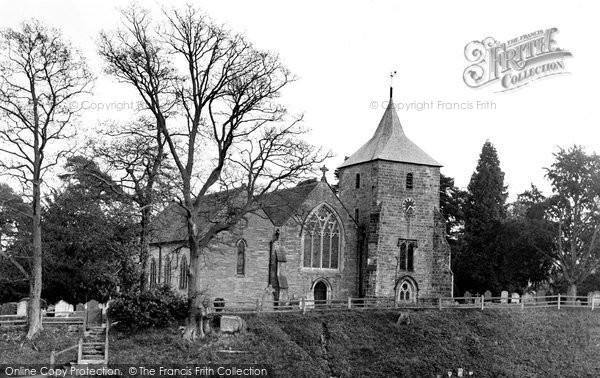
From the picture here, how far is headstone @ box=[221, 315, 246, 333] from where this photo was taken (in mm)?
33178

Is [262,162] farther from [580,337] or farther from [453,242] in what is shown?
[453,242]

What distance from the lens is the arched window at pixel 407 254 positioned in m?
47.5

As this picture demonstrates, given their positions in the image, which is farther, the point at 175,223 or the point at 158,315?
the point at 175,223

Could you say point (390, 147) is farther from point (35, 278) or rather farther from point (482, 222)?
point (35, 278)

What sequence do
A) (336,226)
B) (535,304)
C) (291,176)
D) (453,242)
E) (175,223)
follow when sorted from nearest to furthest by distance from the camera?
(291,176)
(535,304)
(336,226)
(175,223)
(453,242)

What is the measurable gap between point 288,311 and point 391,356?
6.10 m

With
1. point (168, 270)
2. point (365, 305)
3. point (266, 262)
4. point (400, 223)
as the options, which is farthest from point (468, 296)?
point (168, 270)

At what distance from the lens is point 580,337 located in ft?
135

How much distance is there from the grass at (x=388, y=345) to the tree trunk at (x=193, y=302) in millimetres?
514

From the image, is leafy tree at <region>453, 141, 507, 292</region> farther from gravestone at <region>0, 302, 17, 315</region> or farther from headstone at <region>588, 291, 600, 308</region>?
gravestone at <region>0, 302, 17, 315</region>

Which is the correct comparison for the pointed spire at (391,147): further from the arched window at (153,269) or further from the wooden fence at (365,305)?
the arched window at (153,269)

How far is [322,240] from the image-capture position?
153 ft

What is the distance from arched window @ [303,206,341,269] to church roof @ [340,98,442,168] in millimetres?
5030

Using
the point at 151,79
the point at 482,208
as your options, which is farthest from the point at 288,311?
the point at 482,208
